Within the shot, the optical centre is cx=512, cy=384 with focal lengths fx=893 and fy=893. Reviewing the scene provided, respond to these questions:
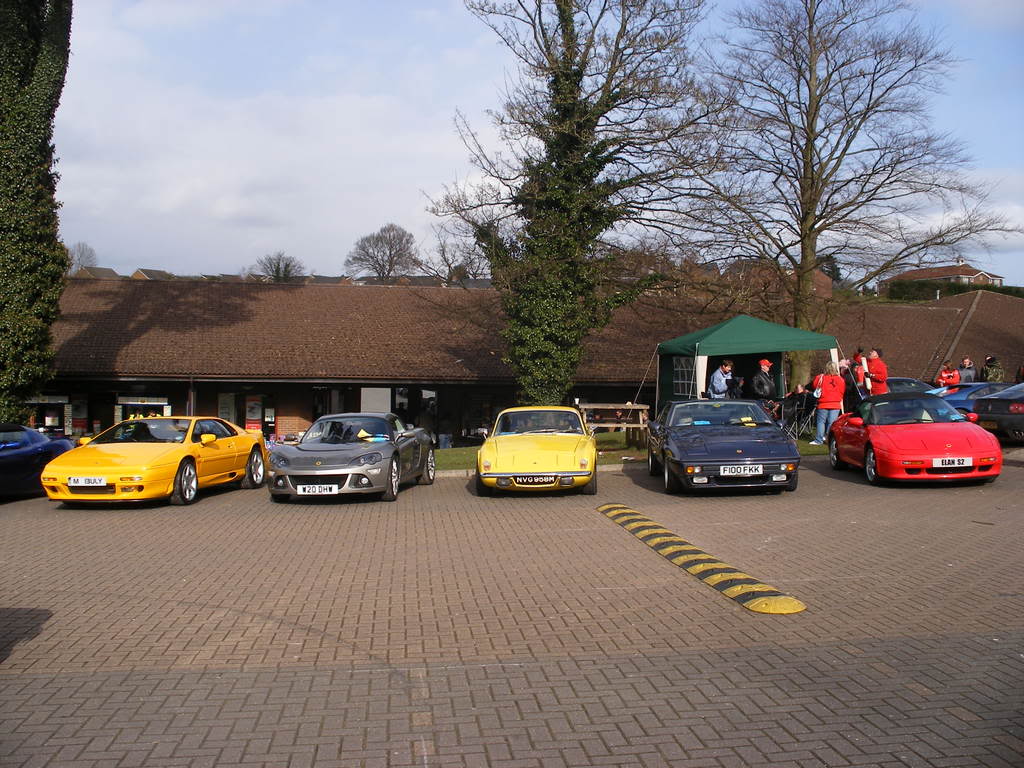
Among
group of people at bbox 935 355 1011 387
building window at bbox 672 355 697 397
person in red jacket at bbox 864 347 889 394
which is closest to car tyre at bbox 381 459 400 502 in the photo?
building window at bbox 672 355 697 397

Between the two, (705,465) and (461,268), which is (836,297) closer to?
(461,268)

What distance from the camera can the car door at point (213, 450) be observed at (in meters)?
14.4

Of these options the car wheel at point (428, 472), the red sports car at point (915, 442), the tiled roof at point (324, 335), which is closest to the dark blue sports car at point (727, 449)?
the red sports car at point (915, 442)

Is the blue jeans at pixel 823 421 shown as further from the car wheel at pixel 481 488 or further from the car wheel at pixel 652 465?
the car wheel at pixel 481 488

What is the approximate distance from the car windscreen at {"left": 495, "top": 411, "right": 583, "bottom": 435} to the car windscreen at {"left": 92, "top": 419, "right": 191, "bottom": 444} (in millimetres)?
5190

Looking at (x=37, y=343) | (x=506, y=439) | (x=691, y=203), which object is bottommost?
(x=506, y=439)

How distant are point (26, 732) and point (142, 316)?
29.2 meters

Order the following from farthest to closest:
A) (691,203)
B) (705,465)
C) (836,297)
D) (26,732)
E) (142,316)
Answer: (142,316)
(836,297)
(691,203)
(705,465)
(26,732)

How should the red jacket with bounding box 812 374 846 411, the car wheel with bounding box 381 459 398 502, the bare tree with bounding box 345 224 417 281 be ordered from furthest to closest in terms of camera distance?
the bare tree with bounding box 345 224 417 281
the red jacket with bounding box 812 374 846 411
the car wheel with bounding box 381 459 398 502

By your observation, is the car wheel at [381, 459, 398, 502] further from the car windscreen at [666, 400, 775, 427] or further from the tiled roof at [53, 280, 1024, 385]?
the tiled roof at [53, 280, 1024, 385]

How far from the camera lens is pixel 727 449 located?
42.6 ft

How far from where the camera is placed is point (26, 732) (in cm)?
445

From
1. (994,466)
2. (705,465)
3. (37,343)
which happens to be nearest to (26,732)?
(705,465)

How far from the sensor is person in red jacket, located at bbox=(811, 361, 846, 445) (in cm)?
1806
